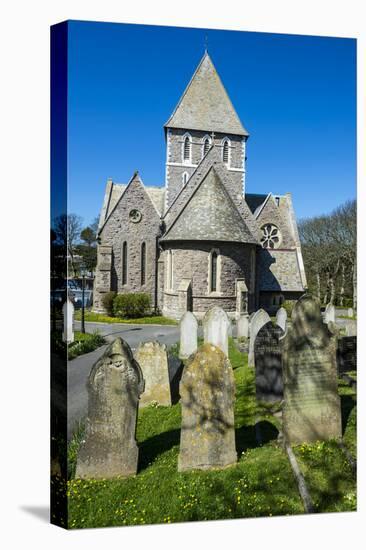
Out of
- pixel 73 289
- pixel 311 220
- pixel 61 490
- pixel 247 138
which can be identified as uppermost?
pixel 247 138

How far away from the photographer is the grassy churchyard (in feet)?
16.4

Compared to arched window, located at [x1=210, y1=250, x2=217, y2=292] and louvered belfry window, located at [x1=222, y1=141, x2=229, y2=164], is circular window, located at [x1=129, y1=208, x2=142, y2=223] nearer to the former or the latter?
arched window, located at [x1=210, y1=250, x2=217, y2=292]

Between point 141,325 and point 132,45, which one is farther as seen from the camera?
point 141,325

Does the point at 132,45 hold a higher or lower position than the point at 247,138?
higher

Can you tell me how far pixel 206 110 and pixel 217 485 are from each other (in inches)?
379

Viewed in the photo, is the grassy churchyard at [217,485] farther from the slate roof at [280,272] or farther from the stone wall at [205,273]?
the slate roof at [280,272]

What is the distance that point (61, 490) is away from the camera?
5035 millimetres

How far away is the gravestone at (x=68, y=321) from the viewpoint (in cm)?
530

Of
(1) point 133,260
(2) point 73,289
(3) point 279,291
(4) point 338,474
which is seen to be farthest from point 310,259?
(2) point 73,289

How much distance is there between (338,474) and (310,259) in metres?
3.96

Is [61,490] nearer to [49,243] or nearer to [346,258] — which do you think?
[49,243]

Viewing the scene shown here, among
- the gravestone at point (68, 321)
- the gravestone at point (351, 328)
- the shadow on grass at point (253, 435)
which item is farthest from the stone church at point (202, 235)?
the shadow on grass at point (253, 435)

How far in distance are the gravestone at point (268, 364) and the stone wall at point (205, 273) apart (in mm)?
1464

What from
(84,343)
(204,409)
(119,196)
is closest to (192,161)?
(119,196)
